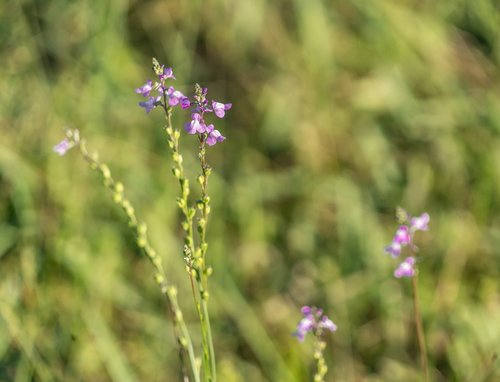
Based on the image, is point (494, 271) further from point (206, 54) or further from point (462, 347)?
point (206, 54)

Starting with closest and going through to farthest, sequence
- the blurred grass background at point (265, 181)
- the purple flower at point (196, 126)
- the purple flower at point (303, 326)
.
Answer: the purple flower at point (196, 126)
the purple flower at point (303, 326)
the blurred grass background at point (265, 181)

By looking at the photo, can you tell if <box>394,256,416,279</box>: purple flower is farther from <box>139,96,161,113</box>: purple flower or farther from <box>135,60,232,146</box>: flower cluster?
<box>139,96,161,113</box>: purple flower

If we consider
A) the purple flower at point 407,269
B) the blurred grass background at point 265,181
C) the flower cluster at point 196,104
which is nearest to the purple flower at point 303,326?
the purple flower at point 407,269

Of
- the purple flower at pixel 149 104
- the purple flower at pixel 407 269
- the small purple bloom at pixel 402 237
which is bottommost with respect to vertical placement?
the purple flower at pixel 407 269

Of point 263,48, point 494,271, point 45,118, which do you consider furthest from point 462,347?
point 45,118

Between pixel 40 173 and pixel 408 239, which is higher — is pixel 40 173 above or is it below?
above

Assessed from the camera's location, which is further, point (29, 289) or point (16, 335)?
point (29, 289)

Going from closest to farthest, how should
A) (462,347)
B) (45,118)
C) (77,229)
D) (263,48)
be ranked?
(462,347), (77,229), (45,118), (263,48)

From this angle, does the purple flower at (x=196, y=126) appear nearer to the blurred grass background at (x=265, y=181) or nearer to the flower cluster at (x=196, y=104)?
the flower cluster at (x=196, y=104)

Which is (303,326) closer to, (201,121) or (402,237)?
(402,237)
